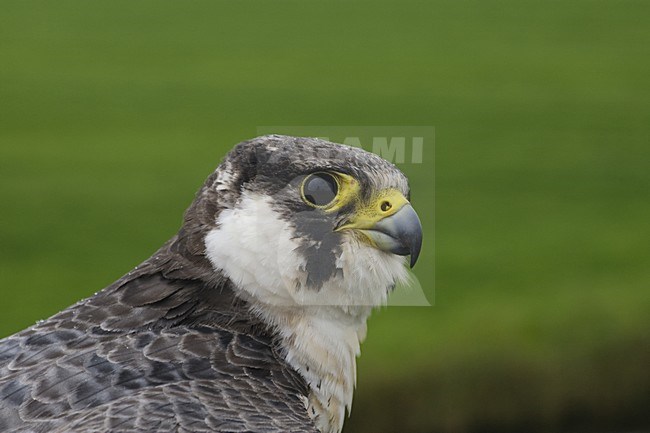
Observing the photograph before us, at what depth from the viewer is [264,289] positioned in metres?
2.30

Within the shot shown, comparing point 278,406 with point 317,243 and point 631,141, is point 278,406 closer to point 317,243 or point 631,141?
point 317,243

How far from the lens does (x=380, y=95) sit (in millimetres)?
7777

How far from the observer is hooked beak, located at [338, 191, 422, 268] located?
2.28 meters

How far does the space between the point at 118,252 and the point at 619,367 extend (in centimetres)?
310

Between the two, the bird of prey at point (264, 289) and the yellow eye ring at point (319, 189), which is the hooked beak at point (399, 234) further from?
the yellow eye ring at point (319, 189)

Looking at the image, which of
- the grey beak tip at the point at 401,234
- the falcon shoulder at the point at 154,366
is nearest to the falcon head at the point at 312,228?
the grey beak tip at the point at 401,234

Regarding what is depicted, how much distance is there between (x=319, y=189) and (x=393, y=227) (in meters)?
0.21

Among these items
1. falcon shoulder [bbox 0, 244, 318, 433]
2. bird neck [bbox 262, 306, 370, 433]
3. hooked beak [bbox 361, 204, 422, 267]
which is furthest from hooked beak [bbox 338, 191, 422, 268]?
falcon shoulder [bbox 0, 244, 318, 433]

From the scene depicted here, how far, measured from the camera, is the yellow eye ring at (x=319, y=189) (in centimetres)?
230

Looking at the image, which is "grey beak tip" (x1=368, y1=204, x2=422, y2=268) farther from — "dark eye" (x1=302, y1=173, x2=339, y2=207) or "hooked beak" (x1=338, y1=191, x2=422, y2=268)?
"dark eye" (x1=302, y1=173, x2=339, y2=207)

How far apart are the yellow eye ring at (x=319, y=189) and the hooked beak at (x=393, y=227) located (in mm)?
78

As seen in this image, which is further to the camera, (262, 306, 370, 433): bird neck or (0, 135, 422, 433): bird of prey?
(262, 306, 370, 433): bird neck

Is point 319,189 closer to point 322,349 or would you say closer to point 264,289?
point 264,289

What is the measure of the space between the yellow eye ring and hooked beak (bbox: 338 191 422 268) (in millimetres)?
78
